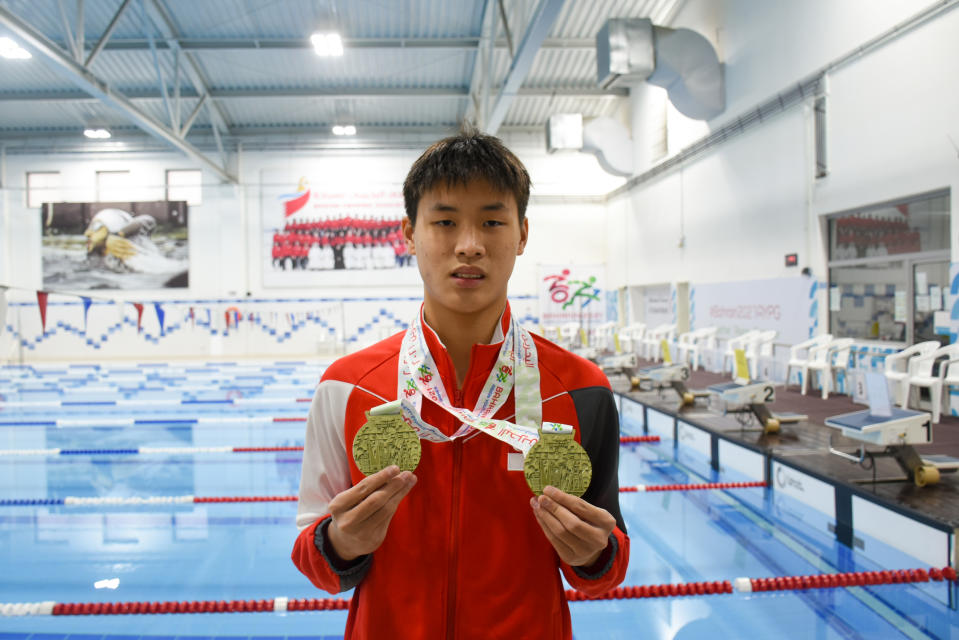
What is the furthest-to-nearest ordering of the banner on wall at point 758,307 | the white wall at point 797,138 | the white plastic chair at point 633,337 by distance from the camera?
1. the white plastic chair at point 633,337
2. the banner on wall at point 758,307
3. the white wall at point 797,138

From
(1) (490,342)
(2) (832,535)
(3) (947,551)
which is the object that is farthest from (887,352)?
(1) (490,342)

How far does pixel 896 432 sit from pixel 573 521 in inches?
147

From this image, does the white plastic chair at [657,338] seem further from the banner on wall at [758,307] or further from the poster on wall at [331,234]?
the poster on wall at [331,234]

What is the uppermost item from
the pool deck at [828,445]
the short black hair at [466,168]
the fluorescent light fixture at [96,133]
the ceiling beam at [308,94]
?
the ceiling beam at [308,94]

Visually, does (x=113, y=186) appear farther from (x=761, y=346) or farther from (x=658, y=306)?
(x=761, y=346)

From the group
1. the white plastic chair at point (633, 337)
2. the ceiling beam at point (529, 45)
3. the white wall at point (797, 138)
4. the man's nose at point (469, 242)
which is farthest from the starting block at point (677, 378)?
the man's nose at point (469, 242)

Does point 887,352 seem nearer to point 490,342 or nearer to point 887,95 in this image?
point 887,95

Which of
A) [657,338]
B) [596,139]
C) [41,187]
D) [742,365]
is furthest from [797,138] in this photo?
[41,187]

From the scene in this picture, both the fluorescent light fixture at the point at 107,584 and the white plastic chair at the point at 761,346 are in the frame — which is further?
the white plastic chair at the point at 761,346

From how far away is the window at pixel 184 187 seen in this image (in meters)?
17.6

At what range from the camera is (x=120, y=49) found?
1273 centimetres

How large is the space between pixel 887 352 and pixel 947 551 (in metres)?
5.00

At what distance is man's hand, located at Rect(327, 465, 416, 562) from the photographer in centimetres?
83

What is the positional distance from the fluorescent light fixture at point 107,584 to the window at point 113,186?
56.2 feet
